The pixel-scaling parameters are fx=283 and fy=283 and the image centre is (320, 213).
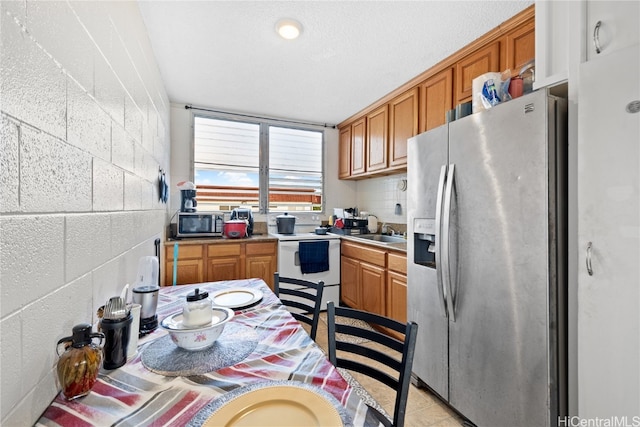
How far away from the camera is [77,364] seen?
0.65 metres

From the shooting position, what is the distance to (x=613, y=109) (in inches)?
39.1

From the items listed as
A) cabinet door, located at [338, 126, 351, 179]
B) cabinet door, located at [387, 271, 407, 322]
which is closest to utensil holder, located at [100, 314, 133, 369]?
cabinet door, located at [387, 271, 407, 322]

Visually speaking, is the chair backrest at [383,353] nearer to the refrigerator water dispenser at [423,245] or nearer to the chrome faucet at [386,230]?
the refrigerator water dispenser at [423,245]

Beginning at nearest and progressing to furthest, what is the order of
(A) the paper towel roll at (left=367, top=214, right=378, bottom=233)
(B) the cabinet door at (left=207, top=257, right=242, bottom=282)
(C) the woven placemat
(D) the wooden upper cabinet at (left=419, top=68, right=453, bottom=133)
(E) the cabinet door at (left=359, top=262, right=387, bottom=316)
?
1. (C) the woven placemat
2. (D) the wooden upper cabinet at (left=419, top=68, right=453, bottom=133)
3. (E) the cabinet door at (left=359, top=262, right=387, bottom=316)
4. (B) the cabinet door at (left=207, top=257, right=242, bottom=282)
5. (A) the paper towel roll at (left=367, top=214, right=378, bottom=233)

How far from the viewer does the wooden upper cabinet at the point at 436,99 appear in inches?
87.4

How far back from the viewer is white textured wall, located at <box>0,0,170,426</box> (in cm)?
55

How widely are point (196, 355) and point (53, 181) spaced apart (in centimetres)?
60

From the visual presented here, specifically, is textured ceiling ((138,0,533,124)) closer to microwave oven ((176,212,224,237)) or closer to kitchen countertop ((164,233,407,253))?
microwave oven ((176,212,224,237))

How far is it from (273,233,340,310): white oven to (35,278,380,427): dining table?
2036 mm

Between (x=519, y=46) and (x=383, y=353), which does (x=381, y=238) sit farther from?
(x=383, y=353)

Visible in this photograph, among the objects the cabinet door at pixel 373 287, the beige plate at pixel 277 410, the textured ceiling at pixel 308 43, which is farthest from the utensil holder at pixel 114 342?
the cabinet door at pixel 373 287

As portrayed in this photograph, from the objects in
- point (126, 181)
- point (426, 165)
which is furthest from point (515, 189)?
point (126, 181)

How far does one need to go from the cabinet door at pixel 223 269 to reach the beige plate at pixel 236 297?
1512mm

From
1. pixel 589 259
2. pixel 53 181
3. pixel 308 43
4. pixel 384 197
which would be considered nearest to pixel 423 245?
pixel 589 259
